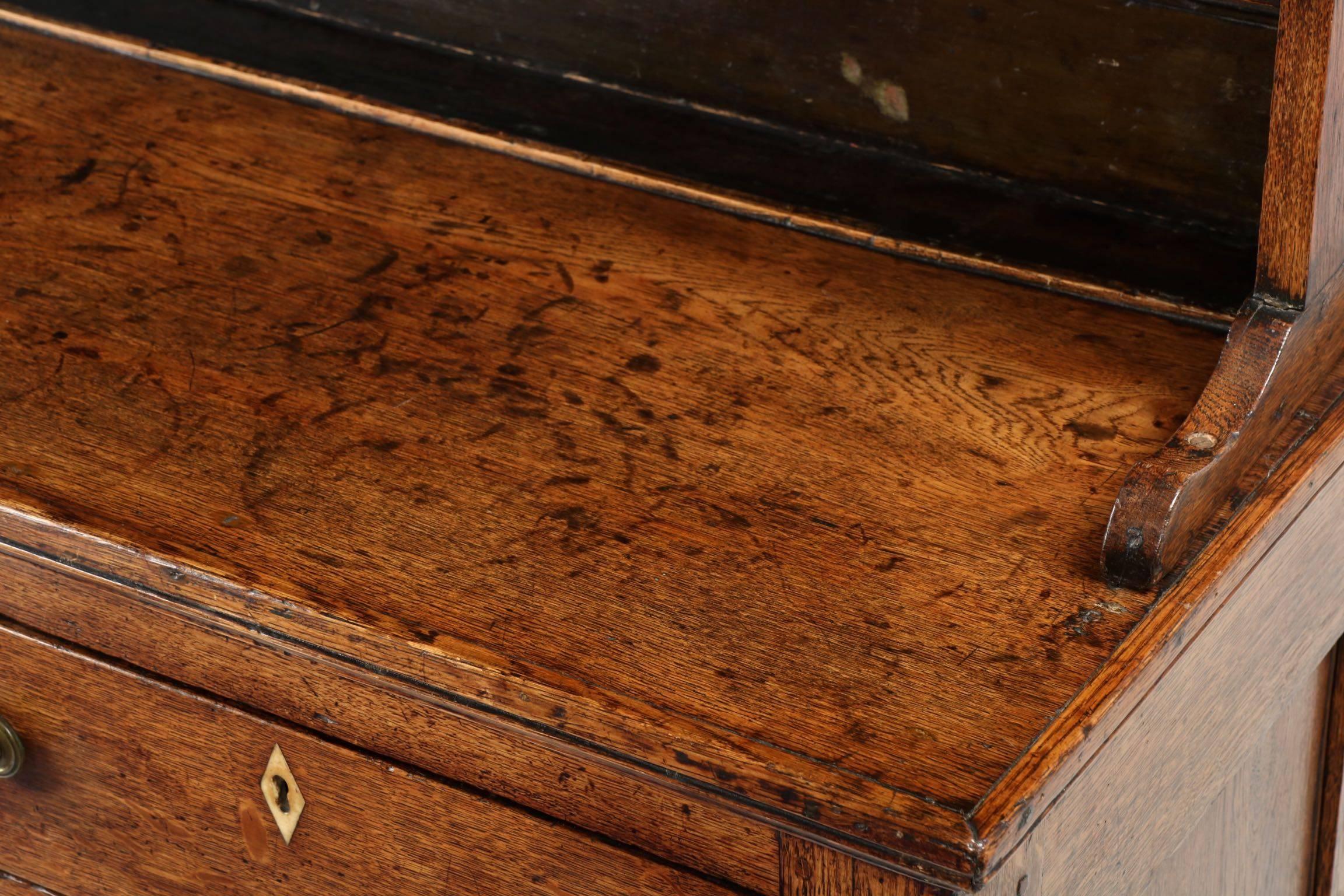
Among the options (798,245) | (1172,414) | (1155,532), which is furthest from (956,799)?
(798,245)

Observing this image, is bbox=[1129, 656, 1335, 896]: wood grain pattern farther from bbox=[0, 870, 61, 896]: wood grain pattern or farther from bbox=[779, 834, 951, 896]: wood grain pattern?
bbox=[0, 870, 61, 896]: wood grain pattern

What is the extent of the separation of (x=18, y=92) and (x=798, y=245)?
0.68m

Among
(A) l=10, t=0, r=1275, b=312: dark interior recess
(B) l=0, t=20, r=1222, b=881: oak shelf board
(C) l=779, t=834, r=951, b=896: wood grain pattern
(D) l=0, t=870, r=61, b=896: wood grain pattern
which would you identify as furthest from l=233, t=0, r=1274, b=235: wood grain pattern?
(D) l=0, t=870, r=61, b=896: wood grain pattern

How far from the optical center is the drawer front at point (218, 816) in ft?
2.79

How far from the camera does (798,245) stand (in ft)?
3.77

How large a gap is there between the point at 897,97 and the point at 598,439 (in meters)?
0.45

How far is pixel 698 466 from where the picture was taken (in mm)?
917

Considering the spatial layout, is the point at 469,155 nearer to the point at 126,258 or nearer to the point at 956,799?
the point at 126,258

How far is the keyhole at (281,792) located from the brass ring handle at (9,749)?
202mm

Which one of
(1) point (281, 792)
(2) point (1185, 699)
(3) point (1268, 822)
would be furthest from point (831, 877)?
(3) point (1268, 822)

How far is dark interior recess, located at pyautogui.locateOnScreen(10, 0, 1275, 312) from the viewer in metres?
1.12

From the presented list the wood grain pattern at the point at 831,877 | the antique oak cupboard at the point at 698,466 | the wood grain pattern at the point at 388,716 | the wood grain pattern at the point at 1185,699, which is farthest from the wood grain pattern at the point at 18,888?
the wood grain pattern at the point at 1185,699

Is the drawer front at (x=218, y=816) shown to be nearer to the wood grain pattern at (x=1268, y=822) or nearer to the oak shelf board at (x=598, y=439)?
the oak shelf board at (x=598, y=439)

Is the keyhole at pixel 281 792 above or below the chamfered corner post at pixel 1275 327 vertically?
below
